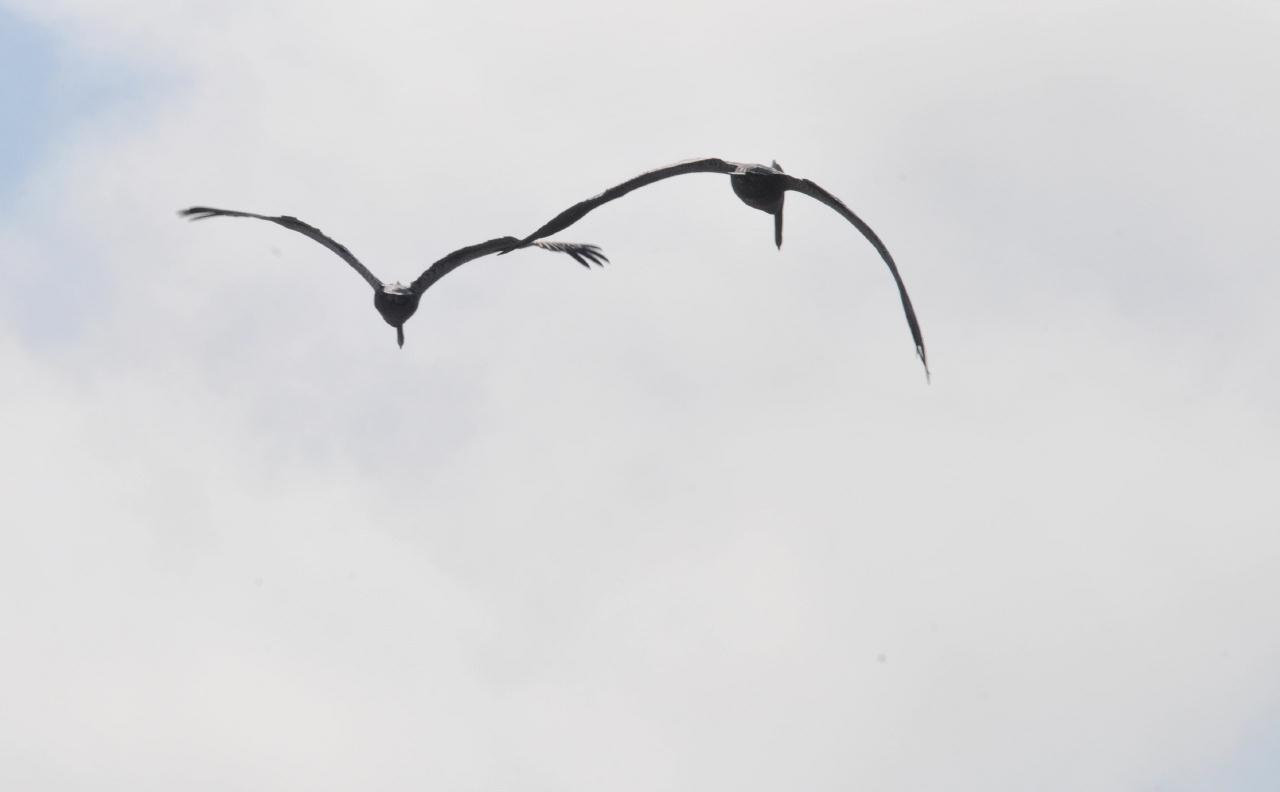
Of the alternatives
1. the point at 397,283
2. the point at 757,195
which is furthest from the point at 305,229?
the point at 757,195

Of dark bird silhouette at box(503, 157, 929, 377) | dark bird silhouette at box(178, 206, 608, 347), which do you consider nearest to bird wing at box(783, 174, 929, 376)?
dark bird silhouette at box(503, 157, 929, 377)

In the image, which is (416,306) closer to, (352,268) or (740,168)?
(352,268)

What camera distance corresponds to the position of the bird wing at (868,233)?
2886 cm

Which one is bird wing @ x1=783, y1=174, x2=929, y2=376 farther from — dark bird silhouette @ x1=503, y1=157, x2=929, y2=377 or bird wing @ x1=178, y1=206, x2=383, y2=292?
bird wing @ x1=178, y1=206, x2=383, y2=292

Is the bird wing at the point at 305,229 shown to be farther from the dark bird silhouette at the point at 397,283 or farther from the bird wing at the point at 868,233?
the bird wing at the point at 868,233

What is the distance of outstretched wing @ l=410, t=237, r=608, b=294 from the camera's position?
3000 cm

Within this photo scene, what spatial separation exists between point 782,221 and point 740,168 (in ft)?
5.58

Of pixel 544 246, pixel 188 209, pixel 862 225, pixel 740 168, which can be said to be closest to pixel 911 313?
pixel 862 225

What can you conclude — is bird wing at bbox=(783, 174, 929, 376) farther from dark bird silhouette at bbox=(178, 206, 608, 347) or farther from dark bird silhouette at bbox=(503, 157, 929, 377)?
dark bird silhouette at bbox=(178, 206, 608, 347)

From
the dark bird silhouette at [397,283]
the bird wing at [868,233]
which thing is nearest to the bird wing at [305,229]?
the dark bird silhouette at [397,283]

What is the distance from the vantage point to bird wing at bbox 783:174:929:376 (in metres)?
28.9

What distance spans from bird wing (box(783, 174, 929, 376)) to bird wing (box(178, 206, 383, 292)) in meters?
7.51

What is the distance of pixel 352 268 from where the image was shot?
107 feet

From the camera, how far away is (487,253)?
99.6 ft
